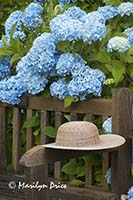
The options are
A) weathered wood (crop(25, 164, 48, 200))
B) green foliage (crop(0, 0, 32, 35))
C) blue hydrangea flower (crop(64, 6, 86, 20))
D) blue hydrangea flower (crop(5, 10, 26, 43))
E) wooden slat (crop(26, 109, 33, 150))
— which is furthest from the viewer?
green foliage (crop(0, 0, 32, 35))

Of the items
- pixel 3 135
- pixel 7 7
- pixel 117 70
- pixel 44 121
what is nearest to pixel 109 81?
pixel 117 70

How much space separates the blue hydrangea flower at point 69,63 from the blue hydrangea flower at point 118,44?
0.51 ft

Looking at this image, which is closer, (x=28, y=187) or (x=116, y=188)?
(x=28, y=187)

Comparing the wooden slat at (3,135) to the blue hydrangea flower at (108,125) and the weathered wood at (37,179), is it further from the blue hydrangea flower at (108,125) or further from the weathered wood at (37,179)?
the weathered wood at (37,179)

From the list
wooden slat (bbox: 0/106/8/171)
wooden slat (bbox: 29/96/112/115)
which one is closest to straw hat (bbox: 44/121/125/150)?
wooden slat (bbox: 29/96/112/115)

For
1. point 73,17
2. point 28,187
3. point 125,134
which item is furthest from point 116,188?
point 73,17

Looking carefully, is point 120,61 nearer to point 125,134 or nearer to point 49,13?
point 125,134

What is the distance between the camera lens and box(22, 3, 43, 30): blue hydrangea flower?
120 inches

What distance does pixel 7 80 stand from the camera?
300 cm

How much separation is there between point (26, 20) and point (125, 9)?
0.51 m

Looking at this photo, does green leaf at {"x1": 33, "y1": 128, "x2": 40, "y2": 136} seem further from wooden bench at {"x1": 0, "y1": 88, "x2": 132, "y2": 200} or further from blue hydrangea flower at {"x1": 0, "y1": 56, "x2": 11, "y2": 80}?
blue hydrangea flower at {"x1": 0, "y1": 56, "x2": 11, "y2": 80}

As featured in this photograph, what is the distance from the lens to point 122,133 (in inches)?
99.6

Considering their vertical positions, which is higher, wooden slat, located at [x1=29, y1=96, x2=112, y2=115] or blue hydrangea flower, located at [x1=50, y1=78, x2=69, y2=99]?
blue hydrangea flower, located at [x1=50, y1=78, x2=69, y2=99]

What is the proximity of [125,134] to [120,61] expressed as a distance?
34 centimetres
